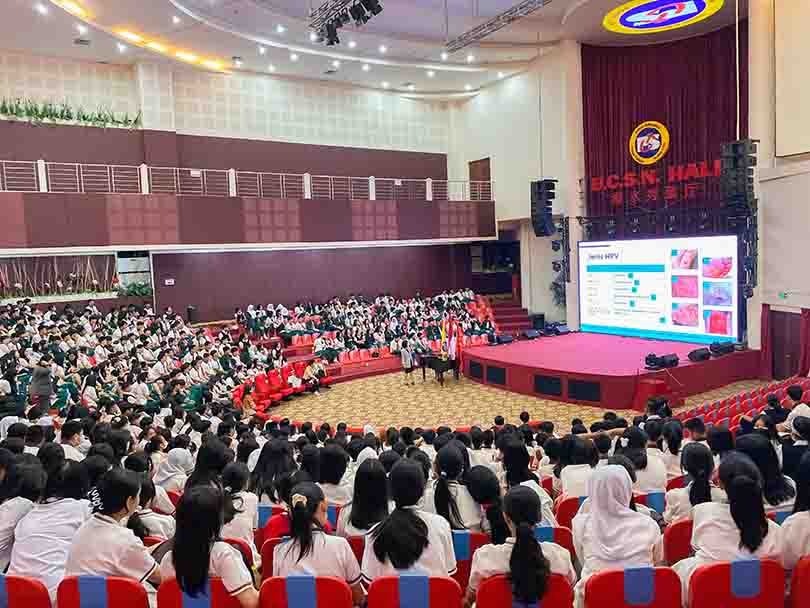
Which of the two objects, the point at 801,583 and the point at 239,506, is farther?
the point at 239,506

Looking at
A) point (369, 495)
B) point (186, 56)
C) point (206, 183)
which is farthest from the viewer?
point (206, 183)

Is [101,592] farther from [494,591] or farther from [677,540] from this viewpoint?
[677,540]

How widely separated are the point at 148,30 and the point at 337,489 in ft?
49.6

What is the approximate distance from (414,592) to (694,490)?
69.7 inches

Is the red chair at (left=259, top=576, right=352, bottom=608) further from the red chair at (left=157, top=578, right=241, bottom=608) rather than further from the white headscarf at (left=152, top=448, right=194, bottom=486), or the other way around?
the white headscarf at (left=152, top=448, right=194, bottom=486)

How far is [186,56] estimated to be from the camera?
1755 centimetres

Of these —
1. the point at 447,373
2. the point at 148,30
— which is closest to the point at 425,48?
the point at 148,30

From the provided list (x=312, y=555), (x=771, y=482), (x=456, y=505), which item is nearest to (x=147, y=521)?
(x=312, y=555)

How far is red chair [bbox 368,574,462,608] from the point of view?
2502 mm

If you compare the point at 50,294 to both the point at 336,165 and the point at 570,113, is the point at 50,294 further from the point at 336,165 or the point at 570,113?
the point at 570,113

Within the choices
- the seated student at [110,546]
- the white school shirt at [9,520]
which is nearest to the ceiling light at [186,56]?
the white school shirt at [9,520]

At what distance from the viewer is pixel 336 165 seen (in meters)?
20.8

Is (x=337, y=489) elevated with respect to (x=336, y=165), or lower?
→ lower

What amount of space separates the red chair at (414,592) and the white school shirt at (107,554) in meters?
1.00
